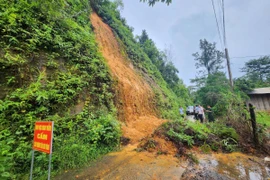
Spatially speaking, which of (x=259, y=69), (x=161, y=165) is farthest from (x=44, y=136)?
(x=259, y=69)

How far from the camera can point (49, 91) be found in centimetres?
419

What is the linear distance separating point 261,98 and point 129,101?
17.9m

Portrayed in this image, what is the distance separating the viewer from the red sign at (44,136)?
219cm

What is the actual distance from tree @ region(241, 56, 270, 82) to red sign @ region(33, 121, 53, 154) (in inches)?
1464

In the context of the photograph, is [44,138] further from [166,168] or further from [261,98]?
[261,98]

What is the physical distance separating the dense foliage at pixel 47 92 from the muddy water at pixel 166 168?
51cm

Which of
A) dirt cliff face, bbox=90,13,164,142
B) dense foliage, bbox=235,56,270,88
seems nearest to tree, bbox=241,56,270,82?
dense foliage, bbox=235,56,270,88

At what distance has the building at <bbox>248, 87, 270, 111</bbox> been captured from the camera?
16.3 m

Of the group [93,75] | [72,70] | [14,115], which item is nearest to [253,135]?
[93,75]

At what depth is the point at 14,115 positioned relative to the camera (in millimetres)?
3422

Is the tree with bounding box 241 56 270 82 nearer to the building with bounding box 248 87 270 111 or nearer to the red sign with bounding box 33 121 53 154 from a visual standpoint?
the building with bounding box 248 87 270 111

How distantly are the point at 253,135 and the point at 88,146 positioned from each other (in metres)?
6.11

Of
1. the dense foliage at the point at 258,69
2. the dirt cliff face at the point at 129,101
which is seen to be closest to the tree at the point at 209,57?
the dense foliage at the point at 258,69

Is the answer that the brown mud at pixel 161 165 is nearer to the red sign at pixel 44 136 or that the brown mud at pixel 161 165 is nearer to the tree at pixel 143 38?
the red sign at pixel 44 136
